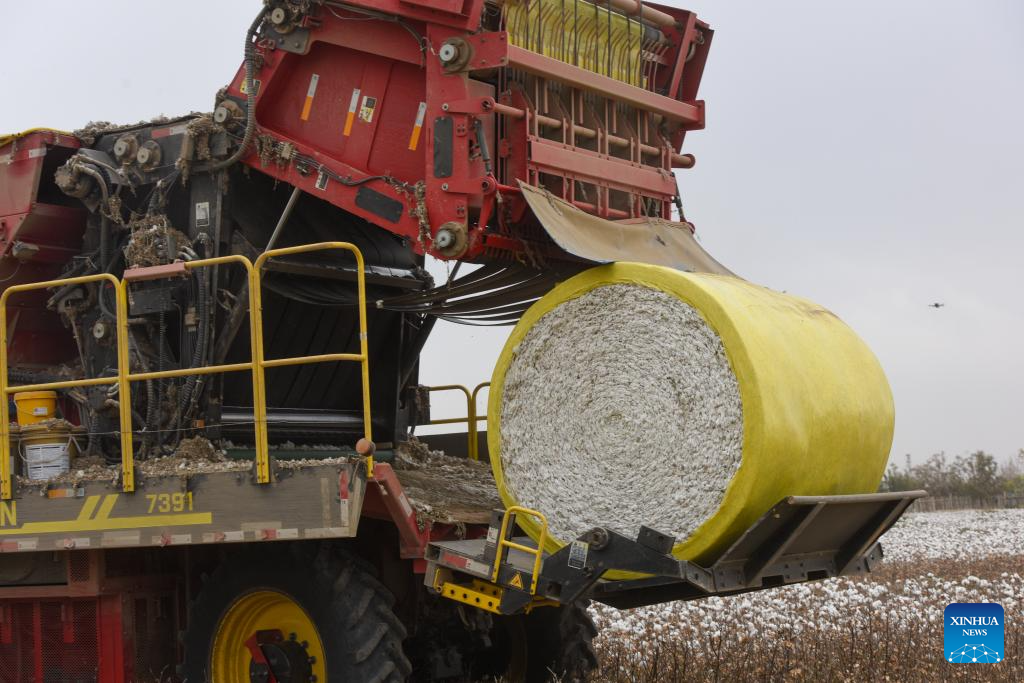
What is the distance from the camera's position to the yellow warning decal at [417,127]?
774cm

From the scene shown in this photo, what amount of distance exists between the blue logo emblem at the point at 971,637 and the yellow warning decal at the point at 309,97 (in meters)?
4.97

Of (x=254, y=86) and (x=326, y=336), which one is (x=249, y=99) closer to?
(x=254, y=86)

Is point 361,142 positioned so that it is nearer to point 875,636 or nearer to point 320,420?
point 320,420

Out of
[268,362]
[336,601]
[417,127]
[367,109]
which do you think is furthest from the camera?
[367,109]

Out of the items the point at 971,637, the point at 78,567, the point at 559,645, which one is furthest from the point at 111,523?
the point at 971,637

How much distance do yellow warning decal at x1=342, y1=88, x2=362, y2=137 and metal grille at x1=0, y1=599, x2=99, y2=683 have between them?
10.6 feet

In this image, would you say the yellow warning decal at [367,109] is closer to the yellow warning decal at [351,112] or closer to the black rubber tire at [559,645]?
the yellow warning decal at [351,112]

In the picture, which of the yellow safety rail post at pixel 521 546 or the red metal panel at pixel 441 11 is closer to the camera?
the yellow safety rail post at pixel 521 546

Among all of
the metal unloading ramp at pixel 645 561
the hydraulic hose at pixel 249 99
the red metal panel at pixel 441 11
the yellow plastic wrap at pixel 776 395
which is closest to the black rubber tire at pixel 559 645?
the metal unloading ramp at pixel 645 561

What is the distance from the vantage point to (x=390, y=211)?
7746 millimetres

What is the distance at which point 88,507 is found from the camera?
7543 millimetres

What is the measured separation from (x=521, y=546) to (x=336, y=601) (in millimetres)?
1090

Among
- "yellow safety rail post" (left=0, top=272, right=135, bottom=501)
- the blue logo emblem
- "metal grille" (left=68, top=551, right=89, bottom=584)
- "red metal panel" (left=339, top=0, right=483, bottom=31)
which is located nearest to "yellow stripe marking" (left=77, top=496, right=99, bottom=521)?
"yellow safety rail post" (left=0, top=272, right=135, bottom=501)

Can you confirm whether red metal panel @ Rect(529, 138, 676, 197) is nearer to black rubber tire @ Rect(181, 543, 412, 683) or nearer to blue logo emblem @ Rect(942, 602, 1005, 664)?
black rubber tire @ Rect(181, 543, 412, 683)
